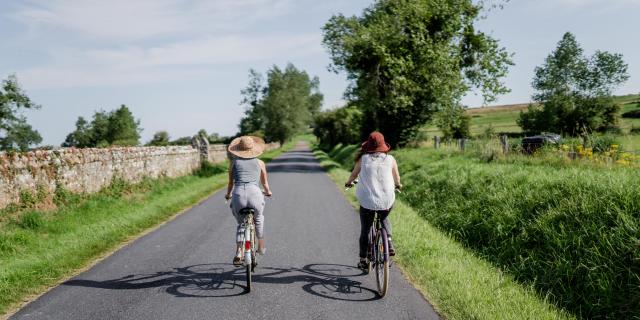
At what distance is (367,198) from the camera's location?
6090 millimetres

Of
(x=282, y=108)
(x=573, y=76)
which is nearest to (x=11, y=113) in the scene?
(x=282, y=108)

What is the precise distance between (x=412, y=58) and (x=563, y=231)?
2243cm

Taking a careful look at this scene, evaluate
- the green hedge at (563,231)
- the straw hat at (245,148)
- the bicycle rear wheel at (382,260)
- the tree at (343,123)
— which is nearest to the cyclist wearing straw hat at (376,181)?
the bicycle rear wheel at (382,260)

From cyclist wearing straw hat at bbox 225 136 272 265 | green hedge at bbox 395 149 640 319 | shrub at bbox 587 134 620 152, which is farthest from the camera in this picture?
shrub at bbox 587 134 620 152

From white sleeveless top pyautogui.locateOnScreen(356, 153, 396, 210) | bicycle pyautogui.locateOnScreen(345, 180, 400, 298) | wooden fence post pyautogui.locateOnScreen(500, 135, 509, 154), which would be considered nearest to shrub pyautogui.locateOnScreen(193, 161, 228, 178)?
wooden fence post pyautogui.locateOnScreen(500, 135, 509, 154)

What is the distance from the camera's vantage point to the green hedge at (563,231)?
5.41 m

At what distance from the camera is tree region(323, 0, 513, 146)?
2702 cm

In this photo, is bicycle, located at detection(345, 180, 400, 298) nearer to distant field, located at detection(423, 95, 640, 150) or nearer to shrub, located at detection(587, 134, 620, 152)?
shrub, located at detection(587, 134, 620, 152)

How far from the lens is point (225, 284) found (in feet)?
20.4

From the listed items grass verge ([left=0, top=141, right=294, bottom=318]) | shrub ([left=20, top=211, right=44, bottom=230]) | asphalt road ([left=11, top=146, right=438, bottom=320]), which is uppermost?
shrub ([left=20, top=211, right=44, bottom=230])

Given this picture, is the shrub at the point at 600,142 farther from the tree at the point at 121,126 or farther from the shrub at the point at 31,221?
the tree at the point at 121,126

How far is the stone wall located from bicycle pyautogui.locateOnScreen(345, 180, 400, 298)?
26.5ft

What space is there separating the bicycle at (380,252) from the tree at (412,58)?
2092 centimetres

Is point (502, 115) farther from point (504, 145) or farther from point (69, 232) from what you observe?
point (69, 232)
